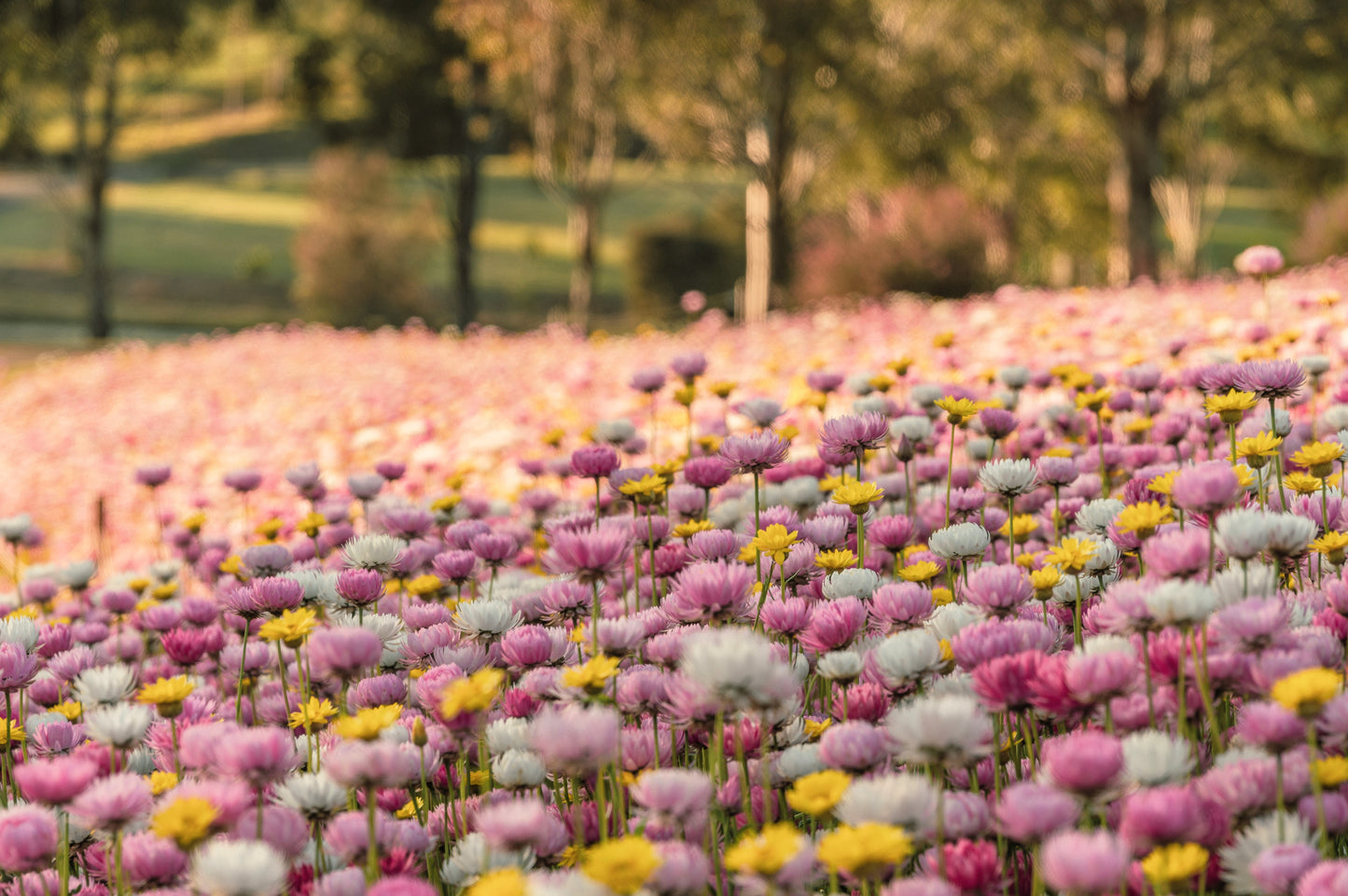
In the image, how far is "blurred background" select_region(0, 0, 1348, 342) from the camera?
15836 millimetres

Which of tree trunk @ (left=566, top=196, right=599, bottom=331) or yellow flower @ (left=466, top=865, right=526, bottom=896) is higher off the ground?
tree trunk @ (left=566, top=196, right=599, bottom=331)

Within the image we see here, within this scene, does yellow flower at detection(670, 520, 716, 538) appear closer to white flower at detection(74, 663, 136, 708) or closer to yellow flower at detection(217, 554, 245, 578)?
white flower at detection(74, 663, 136, 708)

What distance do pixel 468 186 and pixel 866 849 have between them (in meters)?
22.2

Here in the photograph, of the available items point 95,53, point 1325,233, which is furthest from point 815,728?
point 95,53

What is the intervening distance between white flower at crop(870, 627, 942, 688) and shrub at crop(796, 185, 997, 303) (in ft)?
47.6

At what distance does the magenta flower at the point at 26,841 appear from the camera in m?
1.56

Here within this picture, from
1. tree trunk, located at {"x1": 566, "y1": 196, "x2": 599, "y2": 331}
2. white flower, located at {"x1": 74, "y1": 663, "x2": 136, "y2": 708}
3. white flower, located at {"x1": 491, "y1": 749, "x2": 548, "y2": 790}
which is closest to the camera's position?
white flower, located at {"x1": 491, "y1": 749, "x2": 548, "y2": 790}

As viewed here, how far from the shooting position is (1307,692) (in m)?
1.33

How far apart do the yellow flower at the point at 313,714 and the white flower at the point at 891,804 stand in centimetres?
109

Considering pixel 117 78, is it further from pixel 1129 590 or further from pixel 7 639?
pixel 1129 590

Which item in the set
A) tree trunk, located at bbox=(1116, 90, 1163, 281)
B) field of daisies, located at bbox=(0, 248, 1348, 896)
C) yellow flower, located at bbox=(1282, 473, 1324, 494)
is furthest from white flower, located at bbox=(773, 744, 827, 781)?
tree trunk, located at bbox=(1116, 90, 1163, 281)

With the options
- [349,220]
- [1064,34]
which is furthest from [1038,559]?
[349,220]

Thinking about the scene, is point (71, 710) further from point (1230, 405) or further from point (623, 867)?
point (1230, 405)

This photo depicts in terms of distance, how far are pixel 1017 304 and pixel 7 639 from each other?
7.85 metres
